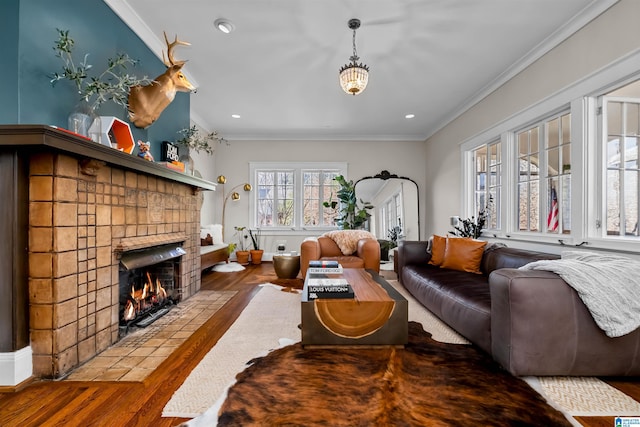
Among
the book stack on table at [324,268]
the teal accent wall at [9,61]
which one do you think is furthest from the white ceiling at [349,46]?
the book stack on table at [324,268]

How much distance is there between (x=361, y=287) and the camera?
7.59ft

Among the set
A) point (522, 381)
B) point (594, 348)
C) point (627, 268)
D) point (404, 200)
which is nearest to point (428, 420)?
point (522, 381)

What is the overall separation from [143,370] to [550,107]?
13.5 feet

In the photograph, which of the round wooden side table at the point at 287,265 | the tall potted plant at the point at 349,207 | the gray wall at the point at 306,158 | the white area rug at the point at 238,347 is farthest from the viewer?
the gray wall at the point at 306,158

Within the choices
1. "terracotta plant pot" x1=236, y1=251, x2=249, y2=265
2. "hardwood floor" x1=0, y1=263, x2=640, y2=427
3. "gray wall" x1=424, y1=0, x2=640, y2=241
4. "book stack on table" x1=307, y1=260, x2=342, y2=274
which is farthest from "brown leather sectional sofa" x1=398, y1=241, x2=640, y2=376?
"terracotta plant pot" x1=236, y1=251, x2=249, y2=265

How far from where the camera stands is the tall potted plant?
19.5 ft

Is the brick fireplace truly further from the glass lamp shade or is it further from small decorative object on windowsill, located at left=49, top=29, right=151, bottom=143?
the glass lamp shade

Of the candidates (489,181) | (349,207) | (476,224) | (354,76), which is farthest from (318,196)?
(354,76)

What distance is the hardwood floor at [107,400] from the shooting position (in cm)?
131

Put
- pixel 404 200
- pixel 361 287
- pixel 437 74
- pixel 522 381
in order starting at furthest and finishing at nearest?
1. pixel 404 200
2. pixel 437 74
3. pixel 361 287
4. pixel 522 381

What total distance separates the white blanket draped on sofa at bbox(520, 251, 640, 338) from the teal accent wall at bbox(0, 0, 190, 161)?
3.14 metres

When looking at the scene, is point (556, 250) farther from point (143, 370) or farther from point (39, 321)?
point (39, 321)

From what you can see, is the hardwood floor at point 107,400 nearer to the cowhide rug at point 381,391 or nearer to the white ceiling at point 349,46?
the cowhide rug at point 381,391

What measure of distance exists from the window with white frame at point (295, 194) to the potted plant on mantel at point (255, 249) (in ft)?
0.62
